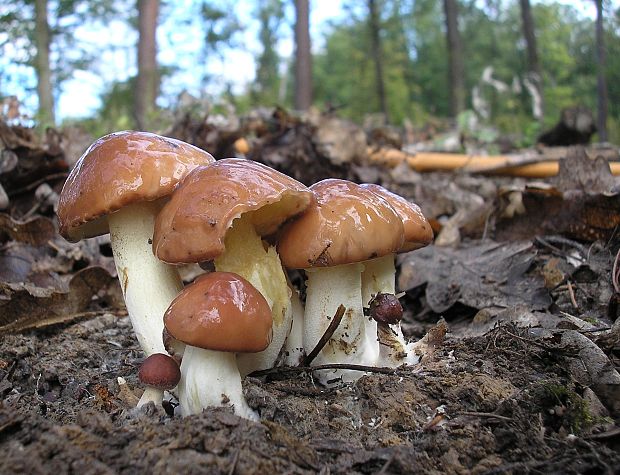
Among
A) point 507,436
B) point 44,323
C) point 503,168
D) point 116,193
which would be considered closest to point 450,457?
point 507,436

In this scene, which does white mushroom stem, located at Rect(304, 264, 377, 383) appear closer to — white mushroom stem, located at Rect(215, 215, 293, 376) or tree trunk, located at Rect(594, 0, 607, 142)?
white mushroom stem, located at Rect(215, 215, 293, 376)

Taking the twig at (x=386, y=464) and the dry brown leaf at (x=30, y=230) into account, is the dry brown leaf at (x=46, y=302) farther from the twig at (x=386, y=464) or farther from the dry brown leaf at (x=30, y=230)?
the twig at (x=386, y=464)

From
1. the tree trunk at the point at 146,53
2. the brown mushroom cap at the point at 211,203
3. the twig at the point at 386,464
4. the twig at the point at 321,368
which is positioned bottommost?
the twig at the point at 386,464

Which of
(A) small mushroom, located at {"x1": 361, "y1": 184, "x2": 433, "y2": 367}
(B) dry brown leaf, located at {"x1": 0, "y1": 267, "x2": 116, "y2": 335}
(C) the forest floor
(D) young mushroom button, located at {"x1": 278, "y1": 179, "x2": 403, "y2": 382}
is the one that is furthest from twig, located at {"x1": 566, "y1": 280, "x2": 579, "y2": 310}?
(B) dry brown leaf, located at {"x1": 0, "y1": 267, "x2": 116, "y2": 335}

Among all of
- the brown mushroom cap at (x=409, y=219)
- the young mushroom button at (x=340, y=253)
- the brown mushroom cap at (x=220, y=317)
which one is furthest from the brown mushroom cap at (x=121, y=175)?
the brown mushroom cap at (x=409, y=219)

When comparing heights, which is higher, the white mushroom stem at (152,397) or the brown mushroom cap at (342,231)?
the brown mushroom cap at (342,231)

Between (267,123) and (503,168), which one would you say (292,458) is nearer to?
(267,123)
